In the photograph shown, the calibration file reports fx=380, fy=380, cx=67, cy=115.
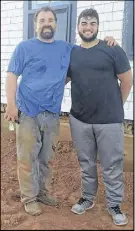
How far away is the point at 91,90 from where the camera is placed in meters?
3.24

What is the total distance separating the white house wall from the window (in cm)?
8

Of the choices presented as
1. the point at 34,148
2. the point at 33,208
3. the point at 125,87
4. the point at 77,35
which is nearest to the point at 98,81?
the point at 125,87

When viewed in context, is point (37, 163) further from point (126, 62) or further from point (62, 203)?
point (126, 62)

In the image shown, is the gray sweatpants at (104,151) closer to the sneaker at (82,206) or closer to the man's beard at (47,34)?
the sneaker at (82,206)

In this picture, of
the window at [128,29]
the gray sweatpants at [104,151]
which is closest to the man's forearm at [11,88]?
the gray sweatpants at [104,151]

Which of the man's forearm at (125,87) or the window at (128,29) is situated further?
the window at (128,29)

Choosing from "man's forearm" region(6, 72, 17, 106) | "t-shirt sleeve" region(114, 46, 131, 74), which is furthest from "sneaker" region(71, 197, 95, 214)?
"t-shirt sleeve" region(114, 46, 131, 74)

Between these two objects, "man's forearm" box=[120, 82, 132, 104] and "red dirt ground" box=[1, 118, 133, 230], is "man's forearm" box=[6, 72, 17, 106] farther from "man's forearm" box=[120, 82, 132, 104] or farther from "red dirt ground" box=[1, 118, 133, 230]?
"red dirt ground" box=[1, 118, 133, 230]

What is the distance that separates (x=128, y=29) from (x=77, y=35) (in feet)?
2.81

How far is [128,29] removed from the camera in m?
4.69

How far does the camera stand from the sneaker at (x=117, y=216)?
3.36 metres

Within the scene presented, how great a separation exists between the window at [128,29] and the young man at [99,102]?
1400 millimetres

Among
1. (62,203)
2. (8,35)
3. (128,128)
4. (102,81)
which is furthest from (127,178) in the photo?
(8,35)

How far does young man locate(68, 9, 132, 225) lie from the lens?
10.5 feet
